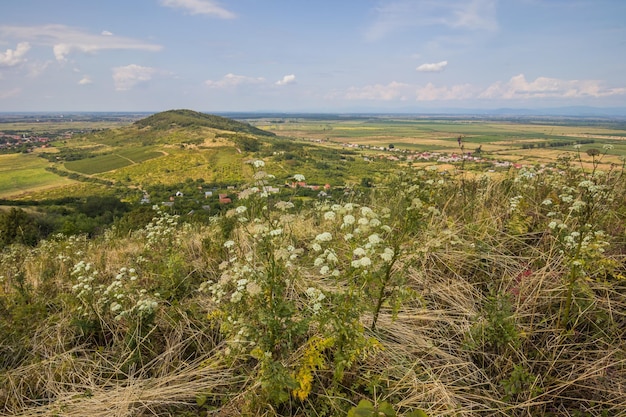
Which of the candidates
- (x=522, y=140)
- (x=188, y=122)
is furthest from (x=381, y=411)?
(x=188, y=122)

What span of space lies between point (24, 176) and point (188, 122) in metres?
69.1

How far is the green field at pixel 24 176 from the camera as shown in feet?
283

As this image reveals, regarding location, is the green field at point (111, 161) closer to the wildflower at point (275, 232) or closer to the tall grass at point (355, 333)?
the tall grass at point (355, 333)

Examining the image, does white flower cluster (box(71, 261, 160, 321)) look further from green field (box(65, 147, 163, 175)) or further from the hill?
the hill

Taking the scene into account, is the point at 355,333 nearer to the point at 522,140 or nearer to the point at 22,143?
the point at 522,140

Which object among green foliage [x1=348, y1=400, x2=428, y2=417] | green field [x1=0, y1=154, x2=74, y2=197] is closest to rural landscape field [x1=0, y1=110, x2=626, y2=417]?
Result: green foliage [x1=348, y1=400, x2=428, y2=417]

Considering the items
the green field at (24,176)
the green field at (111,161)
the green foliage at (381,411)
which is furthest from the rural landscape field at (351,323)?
the green field at (111,161)

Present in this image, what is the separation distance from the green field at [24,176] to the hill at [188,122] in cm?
5112

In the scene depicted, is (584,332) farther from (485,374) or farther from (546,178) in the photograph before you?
(546,178)

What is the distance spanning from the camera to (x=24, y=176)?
96.2 meters

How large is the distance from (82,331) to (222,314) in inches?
79.5

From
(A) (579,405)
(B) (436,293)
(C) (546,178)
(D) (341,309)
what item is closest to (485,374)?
(A) (579,405)

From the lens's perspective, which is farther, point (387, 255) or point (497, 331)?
point (497, 331)

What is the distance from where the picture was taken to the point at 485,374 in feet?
10.2
